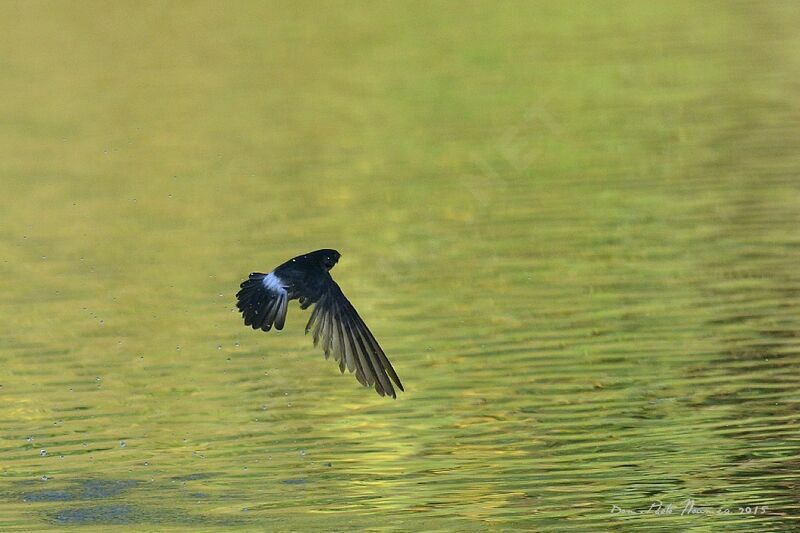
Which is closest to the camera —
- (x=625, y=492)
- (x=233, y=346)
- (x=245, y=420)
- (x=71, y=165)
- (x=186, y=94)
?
(x=625, y=492)

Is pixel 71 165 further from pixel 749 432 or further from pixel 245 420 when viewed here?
pixel 749 432

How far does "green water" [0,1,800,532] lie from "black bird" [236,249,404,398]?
55 centimetres

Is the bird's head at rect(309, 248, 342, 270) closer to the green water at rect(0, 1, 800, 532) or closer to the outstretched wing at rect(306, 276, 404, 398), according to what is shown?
the outstretched wing at rect(306, 276, 404, 398)

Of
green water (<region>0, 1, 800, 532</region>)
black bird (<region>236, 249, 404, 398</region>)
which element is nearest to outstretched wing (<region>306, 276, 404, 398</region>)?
black bird (<region>236, 249, 404, 398</region>)

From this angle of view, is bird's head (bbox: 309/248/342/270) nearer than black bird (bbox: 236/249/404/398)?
No

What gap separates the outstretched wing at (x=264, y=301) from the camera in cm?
855

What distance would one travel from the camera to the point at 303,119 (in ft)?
66.1

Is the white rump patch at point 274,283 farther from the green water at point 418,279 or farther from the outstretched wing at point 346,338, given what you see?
the green water at point 418,279

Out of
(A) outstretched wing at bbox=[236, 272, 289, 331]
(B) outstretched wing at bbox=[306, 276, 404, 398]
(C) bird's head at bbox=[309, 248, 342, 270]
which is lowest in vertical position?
(B) outstretched wing at bbox=[306, 276, 404, 398]

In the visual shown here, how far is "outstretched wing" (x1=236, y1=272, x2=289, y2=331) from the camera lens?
8.55 metres

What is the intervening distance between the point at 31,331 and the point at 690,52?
13281 mm

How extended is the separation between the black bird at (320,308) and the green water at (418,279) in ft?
1.81

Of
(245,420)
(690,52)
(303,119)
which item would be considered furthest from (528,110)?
(245,420)

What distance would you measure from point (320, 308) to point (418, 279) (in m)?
4.04
